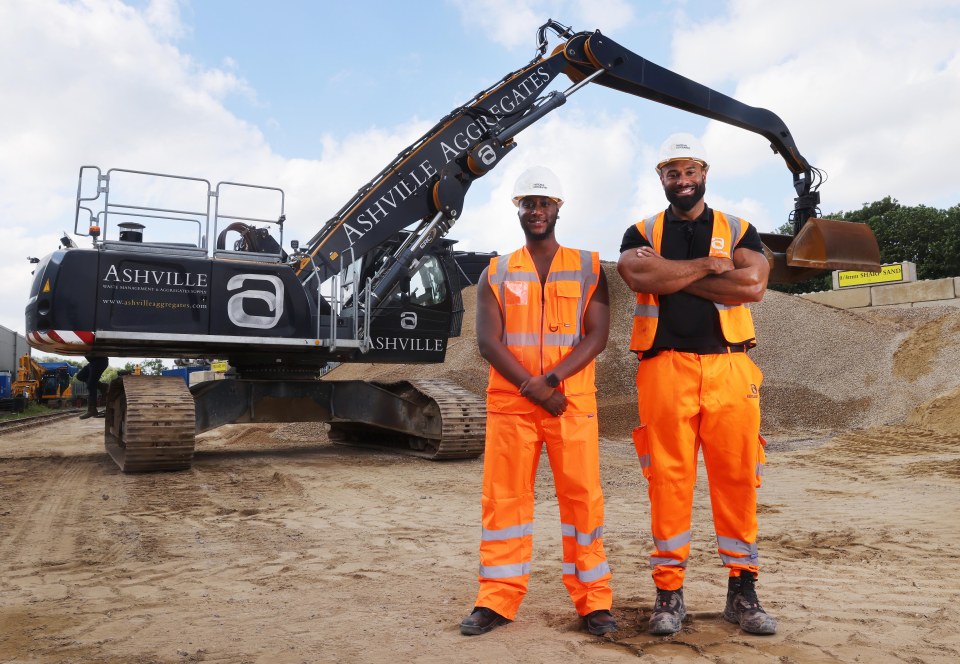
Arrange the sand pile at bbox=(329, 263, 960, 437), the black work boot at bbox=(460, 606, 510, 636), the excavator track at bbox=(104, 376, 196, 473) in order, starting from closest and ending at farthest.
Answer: the black work boot at bbox=(460, 606, 510, 636) < the excavator track at bbox=(104, 376, 196, 473) < the sand pile at bbox=(329, 263, 960, 437)

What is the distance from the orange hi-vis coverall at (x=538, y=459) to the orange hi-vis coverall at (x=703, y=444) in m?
0.25

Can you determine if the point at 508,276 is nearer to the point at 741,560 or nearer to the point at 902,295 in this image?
the point at 741,560

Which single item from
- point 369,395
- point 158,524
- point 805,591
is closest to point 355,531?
point 158,524

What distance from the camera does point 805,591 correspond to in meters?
3.89

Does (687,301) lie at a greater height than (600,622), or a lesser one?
greater

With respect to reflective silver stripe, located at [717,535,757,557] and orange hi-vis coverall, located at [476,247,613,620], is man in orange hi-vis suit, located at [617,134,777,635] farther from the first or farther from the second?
orange hi-vis coverall, located at [476,247,613,620]

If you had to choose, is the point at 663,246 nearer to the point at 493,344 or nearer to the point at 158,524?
the point at 493,344

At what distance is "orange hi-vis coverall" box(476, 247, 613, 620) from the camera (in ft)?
11.0

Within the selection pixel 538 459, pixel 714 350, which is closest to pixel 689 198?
pixel 714 350

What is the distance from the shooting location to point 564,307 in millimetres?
3553

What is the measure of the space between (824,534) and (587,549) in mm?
2837

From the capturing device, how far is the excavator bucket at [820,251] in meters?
6.69

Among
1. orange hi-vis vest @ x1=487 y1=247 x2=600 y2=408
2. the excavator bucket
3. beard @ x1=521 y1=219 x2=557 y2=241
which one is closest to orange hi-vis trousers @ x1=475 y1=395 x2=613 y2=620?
orange hi-vis vest @ x1=487 y1=247 x2=600 y2=408

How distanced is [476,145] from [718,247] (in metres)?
7.23
